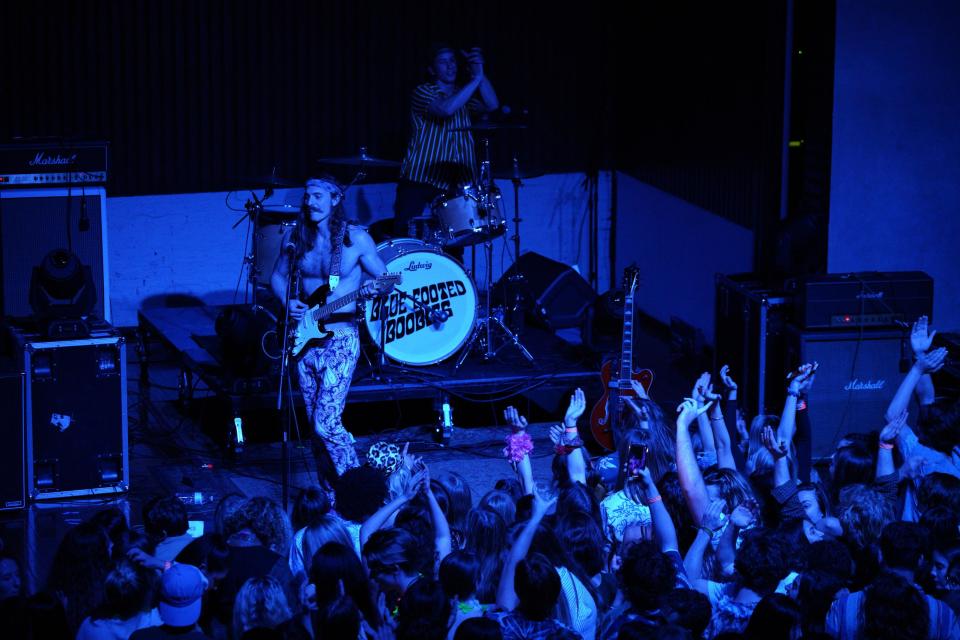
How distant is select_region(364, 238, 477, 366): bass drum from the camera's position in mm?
10625

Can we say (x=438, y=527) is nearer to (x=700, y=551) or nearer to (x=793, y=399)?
(x=700, y=551)

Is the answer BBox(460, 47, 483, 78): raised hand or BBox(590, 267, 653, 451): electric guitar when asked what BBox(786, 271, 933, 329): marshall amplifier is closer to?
BBox(590, 267, 653, 451): electric guitar

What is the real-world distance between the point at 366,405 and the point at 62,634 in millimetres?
6960

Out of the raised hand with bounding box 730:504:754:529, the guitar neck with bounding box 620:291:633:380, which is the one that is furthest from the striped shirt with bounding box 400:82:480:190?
the raised hand with bounding box 730:504:754:529

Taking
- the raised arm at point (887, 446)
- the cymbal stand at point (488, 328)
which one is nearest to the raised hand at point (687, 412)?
the raised arm at point (887, 446)

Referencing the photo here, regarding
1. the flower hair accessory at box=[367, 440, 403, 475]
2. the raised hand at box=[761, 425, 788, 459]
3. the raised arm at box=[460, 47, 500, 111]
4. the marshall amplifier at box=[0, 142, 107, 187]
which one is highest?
the raised arm at box=[460, 47, 500, 111]

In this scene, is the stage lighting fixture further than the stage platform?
No

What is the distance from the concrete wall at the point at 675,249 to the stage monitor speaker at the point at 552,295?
1415 mm

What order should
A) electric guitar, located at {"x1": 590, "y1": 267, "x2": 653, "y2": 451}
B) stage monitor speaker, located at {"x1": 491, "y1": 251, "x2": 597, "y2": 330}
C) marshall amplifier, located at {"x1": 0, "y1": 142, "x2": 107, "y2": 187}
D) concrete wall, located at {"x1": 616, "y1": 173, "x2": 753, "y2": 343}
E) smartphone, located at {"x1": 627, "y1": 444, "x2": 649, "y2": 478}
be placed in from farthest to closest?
1. concrete wall, located at {"x1": 616, "y1": 173, "x2": 753, "y2": 343}
2. stage monitor speaker, located at {"x1": 491, "y1": 251, "x2": 597, "y2": 330}
3. electric guitar, located at {"x1": 590, "y1": 267, "x2": 653, "y2": 451}
4. marshall amplifier, located at {"x1": 0, "y1": 142, "x2": 107, "y2": 187}
5. smartphone, located at {"x1": 627, "y1": 444, "x2": 649, "y2": 478}

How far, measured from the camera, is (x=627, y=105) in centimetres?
1492

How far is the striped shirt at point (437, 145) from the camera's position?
12.4 metres

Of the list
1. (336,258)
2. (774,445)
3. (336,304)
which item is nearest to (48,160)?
(336,258)

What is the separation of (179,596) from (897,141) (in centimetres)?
796

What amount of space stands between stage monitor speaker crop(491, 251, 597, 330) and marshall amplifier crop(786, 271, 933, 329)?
7.90ft
